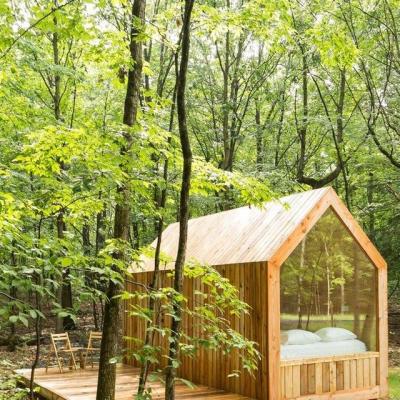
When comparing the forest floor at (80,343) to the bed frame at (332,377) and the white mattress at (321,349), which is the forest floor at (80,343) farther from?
the white mattress at (321,349)

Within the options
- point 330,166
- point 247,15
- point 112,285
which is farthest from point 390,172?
point 112,285

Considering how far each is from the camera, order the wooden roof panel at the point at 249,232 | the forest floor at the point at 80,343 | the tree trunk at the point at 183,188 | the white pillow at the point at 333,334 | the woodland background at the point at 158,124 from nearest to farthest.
Answer: the tree trunk at the point at 183,188
the woodland background at the point at 158,124
the wooden roof panel at the point at 249,232
the white pillow at the point at 333,334
the forest floor at the point at 80,343

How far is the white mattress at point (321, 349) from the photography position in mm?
7180

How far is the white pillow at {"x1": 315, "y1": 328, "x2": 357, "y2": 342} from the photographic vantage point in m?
7.62

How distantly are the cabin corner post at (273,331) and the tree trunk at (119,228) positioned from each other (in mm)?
2358

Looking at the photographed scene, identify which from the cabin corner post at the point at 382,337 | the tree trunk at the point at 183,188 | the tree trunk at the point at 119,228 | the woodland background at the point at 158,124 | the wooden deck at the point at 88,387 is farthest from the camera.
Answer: the cabin corner post at the point at 382,337

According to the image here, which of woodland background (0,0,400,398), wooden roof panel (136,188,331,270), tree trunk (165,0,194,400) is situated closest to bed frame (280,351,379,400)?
wooden roof panel (136,188,331,270)

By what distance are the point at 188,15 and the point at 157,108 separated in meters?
1.46

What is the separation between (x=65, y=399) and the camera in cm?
703

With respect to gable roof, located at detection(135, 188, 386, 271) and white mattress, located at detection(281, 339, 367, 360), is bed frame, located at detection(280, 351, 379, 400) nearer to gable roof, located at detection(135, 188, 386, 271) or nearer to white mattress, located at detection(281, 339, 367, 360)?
white mattress, located at detection(281, 339, 367, 360)

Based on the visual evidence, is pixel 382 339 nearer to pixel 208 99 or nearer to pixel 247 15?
pixel 247 15

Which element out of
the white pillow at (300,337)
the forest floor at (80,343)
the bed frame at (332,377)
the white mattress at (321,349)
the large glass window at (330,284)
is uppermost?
the large glass window at (330,284)

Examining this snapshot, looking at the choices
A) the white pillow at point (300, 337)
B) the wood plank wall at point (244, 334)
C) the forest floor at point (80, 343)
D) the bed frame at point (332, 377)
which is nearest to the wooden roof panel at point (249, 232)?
the wood plank wall at point (244, 334)

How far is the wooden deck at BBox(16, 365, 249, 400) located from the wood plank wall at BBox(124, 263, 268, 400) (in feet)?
0.57
